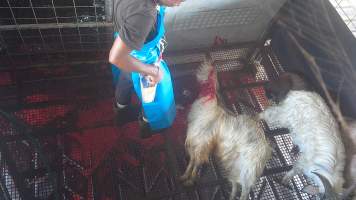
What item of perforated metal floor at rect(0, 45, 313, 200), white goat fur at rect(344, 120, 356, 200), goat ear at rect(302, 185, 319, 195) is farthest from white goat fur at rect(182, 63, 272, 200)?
white goat fur at rect(344, 120, 356, 200)

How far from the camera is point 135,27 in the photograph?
2.57 meters

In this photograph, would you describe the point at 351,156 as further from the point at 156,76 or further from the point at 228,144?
the point at 156,76

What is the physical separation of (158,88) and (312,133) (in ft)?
6.25

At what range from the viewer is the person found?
8.40ft

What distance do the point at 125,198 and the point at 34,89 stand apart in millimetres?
1963

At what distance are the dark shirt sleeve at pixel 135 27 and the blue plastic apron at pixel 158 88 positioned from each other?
0.55 m

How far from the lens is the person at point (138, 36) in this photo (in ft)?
8.40

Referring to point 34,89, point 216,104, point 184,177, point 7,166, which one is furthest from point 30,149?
point 216,104

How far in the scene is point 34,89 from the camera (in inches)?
185

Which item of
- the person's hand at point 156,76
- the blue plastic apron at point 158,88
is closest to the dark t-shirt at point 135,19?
the blue plastic apron at point 158,88

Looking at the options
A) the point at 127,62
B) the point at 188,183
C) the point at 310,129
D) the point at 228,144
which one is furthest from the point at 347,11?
the point at 127,62

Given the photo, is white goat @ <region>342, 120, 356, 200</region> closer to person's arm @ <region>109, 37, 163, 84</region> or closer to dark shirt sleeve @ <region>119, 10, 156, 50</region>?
person's arm @ <region>109, 37, 163, 84</region>

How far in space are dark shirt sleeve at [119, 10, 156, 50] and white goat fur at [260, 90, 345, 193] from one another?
2.49 m

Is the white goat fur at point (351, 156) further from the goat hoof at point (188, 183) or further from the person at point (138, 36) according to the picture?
the person at point (138, 36)
